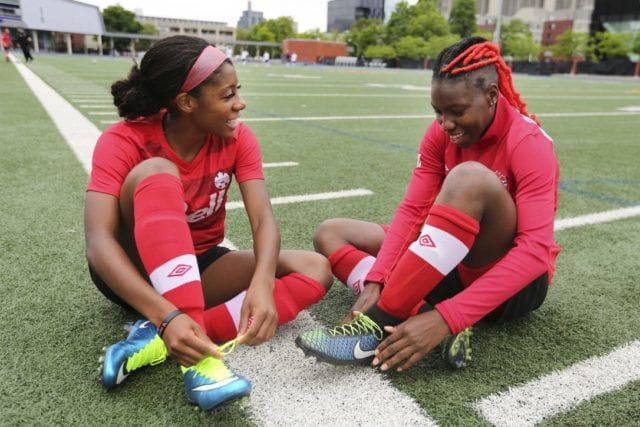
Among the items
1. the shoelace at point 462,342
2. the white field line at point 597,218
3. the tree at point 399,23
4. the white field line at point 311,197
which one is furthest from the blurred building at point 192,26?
the shoelace at point 462,342

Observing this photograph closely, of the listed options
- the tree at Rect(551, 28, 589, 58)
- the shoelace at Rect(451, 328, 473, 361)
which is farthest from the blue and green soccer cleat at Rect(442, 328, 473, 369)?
the tree at Rect(551, 28, 589, 58)

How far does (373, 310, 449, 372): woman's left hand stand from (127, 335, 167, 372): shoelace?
0.68 meters

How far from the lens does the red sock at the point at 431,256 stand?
1496 millimetres

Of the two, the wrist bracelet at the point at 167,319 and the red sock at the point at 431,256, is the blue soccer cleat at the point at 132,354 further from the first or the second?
the red sock at the point at 431,256

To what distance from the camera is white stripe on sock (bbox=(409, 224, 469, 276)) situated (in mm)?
1514

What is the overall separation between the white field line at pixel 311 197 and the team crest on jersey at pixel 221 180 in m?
1.40

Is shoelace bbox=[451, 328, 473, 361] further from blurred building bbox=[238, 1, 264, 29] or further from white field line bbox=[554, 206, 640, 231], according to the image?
blurred building bbox=[238, 1, 264, 29]

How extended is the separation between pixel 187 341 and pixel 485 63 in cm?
124

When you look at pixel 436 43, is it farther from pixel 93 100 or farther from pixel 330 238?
pixel 330 238

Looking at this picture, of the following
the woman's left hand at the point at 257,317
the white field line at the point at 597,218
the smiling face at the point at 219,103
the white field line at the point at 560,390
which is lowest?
the white field line at the point at 597,218

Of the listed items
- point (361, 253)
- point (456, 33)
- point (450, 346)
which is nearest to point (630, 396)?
point (450, 346)

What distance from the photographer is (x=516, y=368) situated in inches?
65.6

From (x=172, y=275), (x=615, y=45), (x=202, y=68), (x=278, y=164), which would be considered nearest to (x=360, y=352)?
(x=172, y=275)

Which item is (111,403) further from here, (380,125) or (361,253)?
(380,125)
